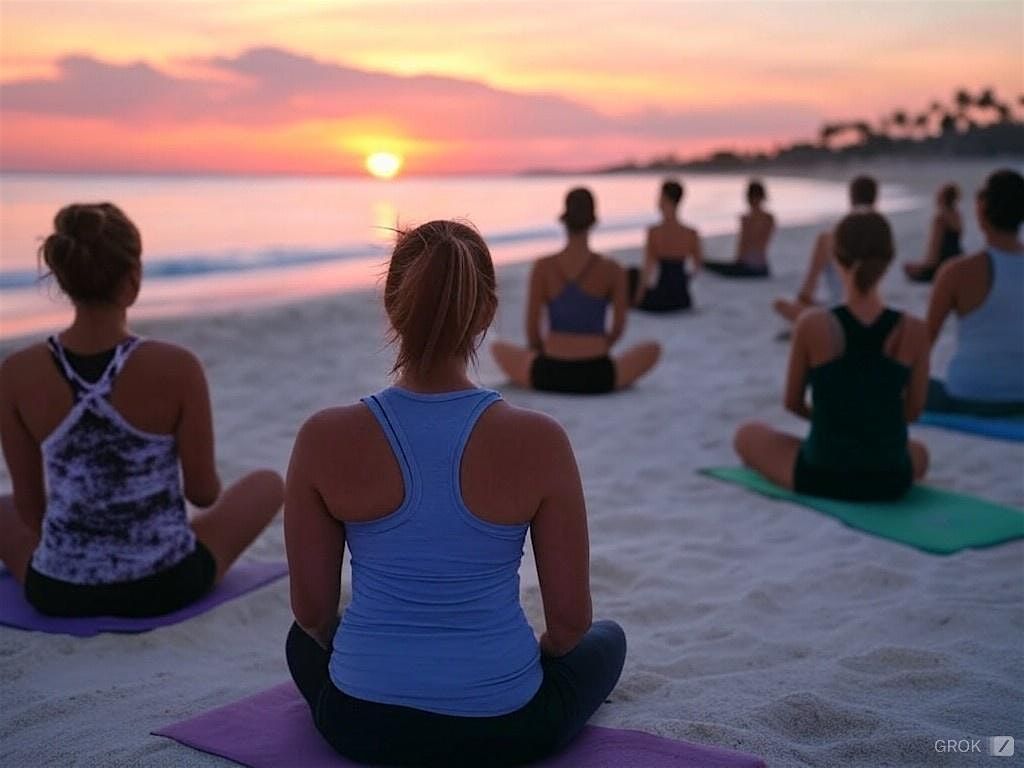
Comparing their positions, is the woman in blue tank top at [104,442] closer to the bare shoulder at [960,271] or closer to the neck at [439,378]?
the neck at [439,378]

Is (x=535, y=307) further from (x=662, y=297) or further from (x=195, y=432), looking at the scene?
(x=662, y=297)

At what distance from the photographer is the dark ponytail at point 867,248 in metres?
4.02

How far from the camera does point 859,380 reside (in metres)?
4.18

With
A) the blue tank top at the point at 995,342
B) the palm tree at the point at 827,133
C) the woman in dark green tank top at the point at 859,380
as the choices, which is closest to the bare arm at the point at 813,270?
the blue tank top at the point at 995,342

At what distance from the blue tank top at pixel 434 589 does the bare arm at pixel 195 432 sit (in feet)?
3.83

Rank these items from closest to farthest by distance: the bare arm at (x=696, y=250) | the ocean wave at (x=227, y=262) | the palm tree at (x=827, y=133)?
the bare arm at (x=696, y=250)
the ocean wave at (x=227, y=262)
the palm tree at (x=827, y=133)

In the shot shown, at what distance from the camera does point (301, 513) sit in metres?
2.12

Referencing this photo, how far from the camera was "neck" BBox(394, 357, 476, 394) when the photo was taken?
80.0 inches

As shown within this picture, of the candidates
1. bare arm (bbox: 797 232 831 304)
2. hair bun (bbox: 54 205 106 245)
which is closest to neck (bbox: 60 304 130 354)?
hair bun (bbox: 54 205 106 245)

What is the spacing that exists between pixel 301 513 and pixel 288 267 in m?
15.1

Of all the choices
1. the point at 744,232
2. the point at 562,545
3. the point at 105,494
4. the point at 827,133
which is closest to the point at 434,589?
the point at 562,545

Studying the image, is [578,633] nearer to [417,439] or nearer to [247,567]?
[417,439]

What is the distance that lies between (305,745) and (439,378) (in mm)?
901

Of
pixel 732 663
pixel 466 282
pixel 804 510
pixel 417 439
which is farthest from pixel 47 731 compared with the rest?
pixel 804 510
